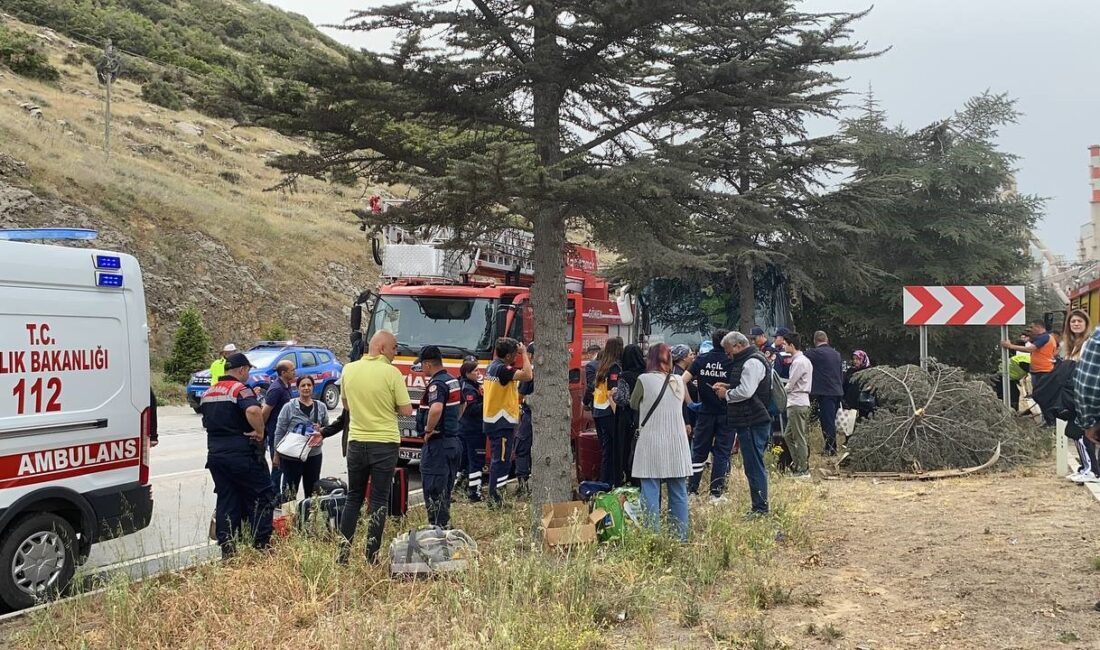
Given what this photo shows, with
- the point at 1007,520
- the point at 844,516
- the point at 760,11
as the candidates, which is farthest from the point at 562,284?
the point at 1007,520

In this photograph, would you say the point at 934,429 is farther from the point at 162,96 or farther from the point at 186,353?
the point at 162,96

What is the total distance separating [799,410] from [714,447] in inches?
72.0

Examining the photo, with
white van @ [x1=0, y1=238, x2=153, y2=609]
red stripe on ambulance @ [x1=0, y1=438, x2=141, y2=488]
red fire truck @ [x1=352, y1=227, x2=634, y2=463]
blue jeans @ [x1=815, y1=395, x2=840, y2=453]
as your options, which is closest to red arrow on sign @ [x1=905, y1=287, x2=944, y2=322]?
blue jeans @ [x1=815, y1=395, x2=840, y2=453]

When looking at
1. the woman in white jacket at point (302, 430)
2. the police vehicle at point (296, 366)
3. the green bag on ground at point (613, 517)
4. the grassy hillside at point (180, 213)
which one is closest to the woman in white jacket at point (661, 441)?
the green bag on ground at point (613, 517)

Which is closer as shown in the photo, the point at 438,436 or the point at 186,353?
the point at 438,436

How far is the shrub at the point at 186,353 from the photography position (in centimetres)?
2455

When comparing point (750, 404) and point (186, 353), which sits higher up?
point (186, 353)

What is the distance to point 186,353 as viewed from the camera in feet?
80.7

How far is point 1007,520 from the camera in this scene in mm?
7754

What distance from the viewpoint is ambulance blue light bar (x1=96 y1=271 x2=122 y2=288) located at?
650 cm

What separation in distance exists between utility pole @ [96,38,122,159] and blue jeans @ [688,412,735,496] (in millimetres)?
32780

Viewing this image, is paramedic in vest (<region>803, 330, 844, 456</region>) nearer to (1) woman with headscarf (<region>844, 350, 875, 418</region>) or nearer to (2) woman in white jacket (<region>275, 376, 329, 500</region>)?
(1) woman with headscarf (<region>844, 350, 875, 418</region>)

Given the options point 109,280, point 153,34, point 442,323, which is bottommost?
point 442,323

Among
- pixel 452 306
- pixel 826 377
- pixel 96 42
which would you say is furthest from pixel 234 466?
pixel 96 42
